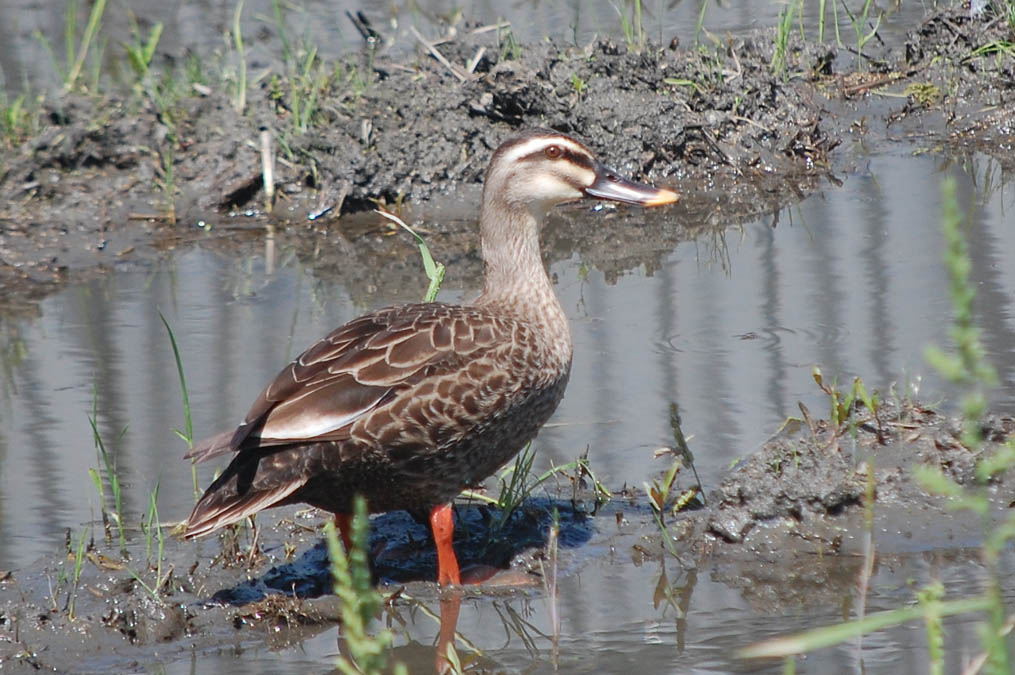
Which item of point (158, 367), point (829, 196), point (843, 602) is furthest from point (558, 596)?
point (829, 196)

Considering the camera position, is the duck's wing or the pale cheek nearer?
the duck's wing

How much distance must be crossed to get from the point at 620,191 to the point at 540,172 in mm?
364

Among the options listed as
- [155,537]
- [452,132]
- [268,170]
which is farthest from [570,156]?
[268,170]

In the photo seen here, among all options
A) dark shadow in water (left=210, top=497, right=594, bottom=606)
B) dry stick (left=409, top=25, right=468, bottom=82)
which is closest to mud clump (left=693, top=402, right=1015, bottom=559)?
dark shadow in water (left=210, top=497, right=594, bottom=606)

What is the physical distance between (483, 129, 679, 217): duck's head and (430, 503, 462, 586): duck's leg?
4.28 feet

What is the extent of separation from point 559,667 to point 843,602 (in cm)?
91

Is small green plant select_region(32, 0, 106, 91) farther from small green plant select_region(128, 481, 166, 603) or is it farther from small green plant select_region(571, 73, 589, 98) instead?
small green plant select_region(128, 481, 166, 603)

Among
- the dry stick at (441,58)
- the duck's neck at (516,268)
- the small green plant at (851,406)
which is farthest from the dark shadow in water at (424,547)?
the dry stick at (441,58)

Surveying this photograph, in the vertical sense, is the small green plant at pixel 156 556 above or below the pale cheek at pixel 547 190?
below

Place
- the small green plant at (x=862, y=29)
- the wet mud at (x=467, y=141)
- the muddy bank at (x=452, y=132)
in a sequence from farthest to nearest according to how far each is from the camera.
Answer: the small green plant at (x=862, y=29) → the muddy bank at (x=452, y=132) → the wet mud at (x=467, y=141)

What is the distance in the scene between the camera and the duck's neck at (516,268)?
5.09 m

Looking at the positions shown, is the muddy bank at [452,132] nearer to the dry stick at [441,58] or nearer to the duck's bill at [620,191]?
the dry stick at [441,58]

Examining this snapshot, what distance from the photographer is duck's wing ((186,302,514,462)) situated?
4328 mm

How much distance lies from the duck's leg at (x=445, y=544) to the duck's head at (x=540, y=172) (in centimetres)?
130
